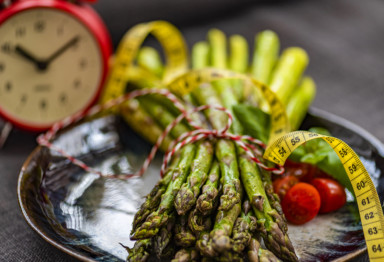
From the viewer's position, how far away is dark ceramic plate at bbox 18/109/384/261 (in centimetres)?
167

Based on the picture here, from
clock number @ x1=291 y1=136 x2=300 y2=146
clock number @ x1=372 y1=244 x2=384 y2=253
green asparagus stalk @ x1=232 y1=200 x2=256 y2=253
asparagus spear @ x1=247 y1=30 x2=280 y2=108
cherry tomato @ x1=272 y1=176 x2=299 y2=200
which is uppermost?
asparagus spear @ x1=247 y1=30 x2=280 y2=108

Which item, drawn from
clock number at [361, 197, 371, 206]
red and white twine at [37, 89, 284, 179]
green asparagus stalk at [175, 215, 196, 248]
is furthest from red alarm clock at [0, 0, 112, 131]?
clock number at [361, 197, 371, 206]

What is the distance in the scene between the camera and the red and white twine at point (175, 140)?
1964 millimetres

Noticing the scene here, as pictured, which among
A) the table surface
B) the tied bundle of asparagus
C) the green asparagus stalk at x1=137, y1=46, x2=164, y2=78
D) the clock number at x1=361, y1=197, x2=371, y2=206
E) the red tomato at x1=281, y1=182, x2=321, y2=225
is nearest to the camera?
the tied bundle of asparagus

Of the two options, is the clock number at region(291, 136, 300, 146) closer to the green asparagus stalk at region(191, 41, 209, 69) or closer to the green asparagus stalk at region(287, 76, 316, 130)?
the green asparagus stalk at region(287, 76, 316, 130)

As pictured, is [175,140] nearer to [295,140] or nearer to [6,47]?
[295,140]

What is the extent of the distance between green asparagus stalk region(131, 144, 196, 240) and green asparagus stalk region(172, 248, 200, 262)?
114mm

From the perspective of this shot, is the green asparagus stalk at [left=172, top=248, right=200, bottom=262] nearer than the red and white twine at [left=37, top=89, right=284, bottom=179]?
Yes

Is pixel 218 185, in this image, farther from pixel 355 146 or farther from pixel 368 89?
pixel 368 89

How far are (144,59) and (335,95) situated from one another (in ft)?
4.37

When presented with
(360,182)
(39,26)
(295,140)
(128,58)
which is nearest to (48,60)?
(39,26)

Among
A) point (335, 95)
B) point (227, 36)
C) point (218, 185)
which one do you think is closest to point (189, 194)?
point (218, 185)

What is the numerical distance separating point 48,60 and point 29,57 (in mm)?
95

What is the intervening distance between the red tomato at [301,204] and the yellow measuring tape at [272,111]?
0.46 ft
